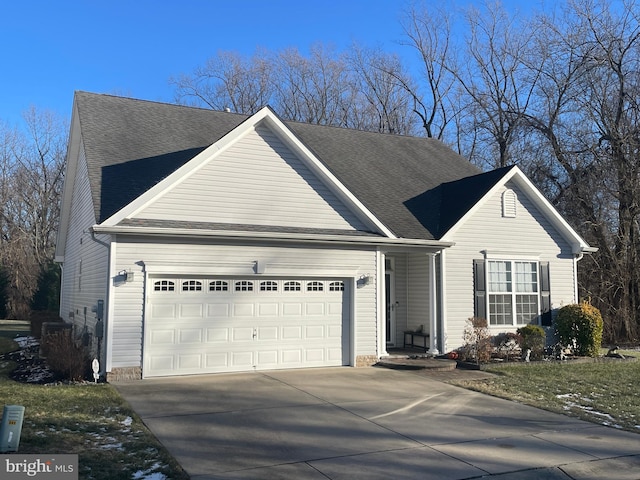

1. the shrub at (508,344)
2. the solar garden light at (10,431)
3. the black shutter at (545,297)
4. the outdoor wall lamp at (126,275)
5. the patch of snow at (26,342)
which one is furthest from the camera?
the patch of snow at (26,342)

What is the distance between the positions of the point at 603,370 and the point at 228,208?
9.72 meters

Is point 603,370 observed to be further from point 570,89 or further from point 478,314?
point 570,89

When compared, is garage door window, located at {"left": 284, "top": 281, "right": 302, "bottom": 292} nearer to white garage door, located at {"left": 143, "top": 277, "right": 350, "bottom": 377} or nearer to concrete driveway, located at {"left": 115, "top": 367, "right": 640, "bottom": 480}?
white garage door, located at {"left": 143, "top": 277, "right": 350, "bottom": 377}

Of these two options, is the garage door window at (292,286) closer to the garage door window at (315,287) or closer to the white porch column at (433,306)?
the garage door window at (315,287)

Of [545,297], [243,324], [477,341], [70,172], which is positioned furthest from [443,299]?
[70,172]

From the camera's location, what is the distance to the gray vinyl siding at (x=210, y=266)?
36.4 feet

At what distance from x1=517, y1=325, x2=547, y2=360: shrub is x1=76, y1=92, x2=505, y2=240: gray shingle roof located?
3512 millimetres

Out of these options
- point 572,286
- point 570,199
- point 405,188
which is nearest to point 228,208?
point 405,188

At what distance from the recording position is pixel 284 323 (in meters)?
12.7

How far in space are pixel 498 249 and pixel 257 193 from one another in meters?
7.00

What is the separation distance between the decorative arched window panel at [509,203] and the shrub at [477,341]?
3.15 metres

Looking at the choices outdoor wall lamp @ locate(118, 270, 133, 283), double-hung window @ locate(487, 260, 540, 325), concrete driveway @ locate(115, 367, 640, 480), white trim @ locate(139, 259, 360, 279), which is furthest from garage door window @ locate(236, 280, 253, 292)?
double-hung window @ locate(487, 260, 540, 325)

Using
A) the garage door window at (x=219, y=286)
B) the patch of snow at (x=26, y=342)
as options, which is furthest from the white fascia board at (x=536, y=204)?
the patch of snow at (x=26, y=342)

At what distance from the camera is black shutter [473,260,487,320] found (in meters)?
15.1
